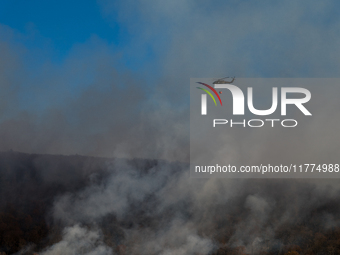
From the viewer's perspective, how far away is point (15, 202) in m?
58.5

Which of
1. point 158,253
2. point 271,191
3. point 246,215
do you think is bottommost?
point 158,253

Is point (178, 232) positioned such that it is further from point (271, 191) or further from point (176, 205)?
point (271, 191)

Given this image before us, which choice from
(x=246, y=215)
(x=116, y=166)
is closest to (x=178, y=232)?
(x=246, y=215)

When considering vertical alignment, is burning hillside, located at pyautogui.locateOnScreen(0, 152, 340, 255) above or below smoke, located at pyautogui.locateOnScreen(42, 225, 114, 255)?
above

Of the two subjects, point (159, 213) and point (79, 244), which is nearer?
point (79, 244)

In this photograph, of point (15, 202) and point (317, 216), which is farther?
point (15, 202)

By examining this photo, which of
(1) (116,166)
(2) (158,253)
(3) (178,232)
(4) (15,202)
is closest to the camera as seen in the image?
(2) (158,253)

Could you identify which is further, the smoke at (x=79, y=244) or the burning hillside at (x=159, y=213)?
the burning hillside at (x=159, y=213)

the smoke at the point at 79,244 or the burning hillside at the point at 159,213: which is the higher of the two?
the burning hillside at the point at 159,213

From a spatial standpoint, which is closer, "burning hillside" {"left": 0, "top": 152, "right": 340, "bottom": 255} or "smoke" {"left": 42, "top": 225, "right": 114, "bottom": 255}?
"smoke" {"left": 42, "top": 225, "right": 114, "bottom": 255}

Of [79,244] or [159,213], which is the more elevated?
[159,213]

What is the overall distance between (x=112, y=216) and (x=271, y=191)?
34175mm

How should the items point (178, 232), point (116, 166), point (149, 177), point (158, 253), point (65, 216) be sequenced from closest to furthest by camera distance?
point (158, 253)
point (178, 232)
point (65, 216)
point (149, 177)
point (116, 166)

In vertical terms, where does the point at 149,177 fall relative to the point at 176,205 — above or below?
above
